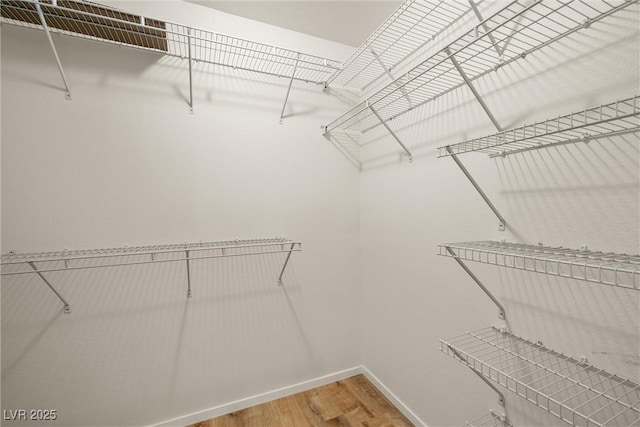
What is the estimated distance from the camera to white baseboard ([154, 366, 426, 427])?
1.63m

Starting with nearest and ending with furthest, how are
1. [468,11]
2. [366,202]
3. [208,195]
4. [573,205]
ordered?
[573,205] < [468,11] < [208,195] < [366,202]

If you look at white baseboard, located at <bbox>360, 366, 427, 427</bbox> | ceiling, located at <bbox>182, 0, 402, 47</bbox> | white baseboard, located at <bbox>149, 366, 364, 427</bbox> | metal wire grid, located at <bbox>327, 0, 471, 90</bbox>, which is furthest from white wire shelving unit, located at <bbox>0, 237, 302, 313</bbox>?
ceiling, located at <bbox>182, 0, 402, 47</bbox>

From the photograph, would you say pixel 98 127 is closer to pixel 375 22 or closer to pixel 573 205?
pixel 375 22

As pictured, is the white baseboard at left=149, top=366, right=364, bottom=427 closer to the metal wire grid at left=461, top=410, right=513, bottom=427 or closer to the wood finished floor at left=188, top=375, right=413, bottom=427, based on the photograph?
the wood finished floor at left=188, top=375, right=413, bottom=427

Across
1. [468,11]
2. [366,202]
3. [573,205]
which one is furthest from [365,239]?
[468,11]

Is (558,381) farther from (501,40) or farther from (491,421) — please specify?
(501,40)

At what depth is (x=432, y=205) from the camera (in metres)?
1.52

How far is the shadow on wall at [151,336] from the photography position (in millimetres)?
1371

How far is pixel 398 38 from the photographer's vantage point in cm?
157

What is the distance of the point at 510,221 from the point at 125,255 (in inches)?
68.8

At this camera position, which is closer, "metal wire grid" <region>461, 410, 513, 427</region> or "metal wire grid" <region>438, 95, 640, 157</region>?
"metal wire grid" <region>438, 95, 640, 157</region>

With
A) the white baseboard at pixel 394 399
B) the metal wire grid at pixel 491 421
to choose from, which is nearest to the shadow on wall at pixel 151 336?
the white baseboard at pixel 394 399

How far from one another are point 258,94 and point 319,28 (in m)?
0.62

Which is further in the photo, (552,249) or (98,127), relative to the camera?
(98,127)
